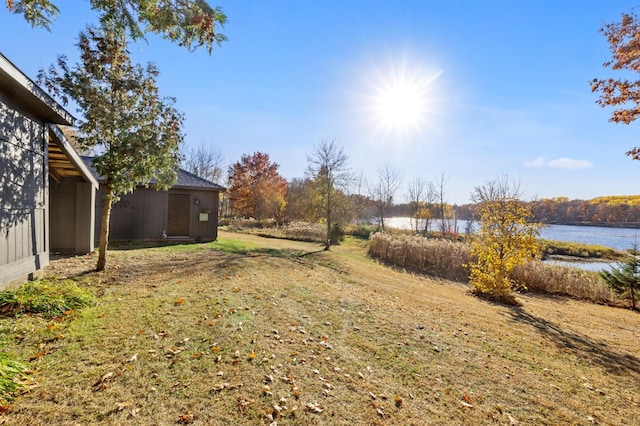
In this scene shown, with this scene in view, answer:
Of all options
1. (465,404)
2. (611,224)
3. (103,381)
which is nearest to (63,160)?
(103,381)

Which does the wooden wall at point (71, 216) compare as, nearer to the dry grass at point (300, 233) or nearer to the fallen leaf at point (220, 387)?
the fallen leaf at point (220, 387)

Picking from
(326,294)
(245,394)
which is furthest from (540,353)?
(245,394)

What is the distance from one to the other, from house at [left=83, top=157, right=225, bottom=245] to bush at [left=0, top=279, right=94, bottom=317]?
6588 millimetres

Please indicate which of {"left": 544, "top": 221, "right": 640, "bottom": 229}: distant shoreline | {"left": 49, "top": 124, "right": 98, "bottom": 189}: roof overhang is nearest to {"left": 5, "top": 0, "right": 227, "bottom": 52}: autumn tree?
{"left": 49, "top": 124, "right": 98, "bottom": 189}: roof overhang

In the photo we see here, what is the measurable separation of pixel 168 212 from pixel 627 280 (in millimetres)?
16746

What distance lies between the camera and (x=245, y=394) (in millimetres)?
2783

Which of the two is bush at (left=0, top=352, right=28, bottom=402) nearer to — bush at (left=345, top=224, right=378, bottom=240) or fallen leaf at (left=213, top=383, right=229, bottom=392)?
fallen leaf at (left=213, top=383, right=229, bottom=392)

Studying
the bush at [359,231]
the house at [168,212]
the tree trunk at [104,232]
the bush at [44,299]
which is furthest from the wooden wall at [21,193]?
the bush at [359,231]

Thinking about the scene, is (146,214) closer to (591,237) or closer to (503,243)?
(503,243)

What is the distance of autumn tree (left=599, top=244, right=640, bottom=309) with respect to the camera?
9508 millimetres

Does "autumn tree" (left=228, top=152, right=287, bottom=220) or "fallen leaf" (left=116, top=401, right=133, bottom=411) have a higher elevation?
"autumn tree" (left=228, top=152, right=287, bottom=220)

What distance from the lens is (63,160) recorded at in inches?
271

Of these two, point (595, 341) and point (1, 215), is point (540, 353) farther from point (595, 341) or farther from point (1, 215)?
point (1, 215)

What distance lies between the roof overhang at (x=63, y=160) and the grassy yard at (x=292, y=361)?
2420mm
